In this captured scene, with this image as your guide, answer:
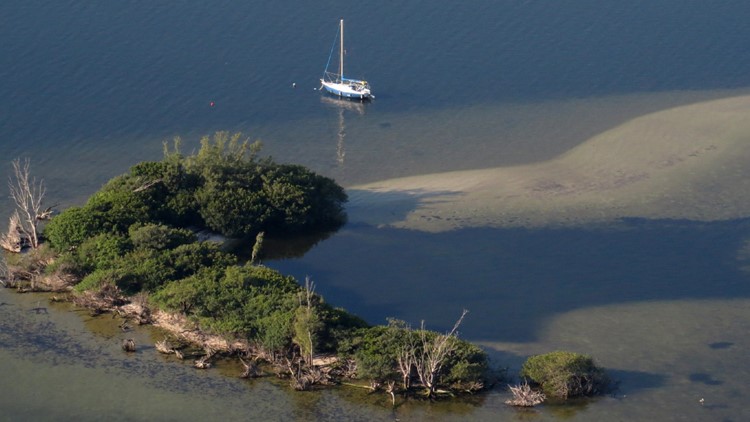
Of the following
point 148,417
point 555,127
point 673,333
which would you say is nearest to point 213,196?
point 148,417

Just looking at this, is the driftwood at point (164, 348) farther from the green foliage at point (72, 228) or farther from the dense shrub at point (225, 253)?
the green foliage at point (72, 228)

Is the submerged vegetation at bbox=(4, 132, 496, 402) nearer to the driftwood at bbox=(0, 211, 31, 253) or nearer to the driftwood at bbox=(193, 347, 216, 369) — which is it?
the driftwood at bbox=(193, 347, 216, 369)

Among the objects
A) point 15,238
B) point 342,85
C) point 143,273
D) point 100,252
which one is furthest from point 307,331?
point 342,85

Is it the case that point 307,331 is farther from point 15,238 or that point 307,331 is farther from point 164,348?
point 15,238

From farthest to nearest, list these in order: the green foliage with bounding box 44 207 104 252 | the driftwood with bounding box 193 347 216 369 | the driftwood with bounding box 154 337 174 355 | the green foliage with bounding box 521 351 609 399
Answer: the green foliage with bounding box 44 207 104 252, the driftwood with bounding box 154 337 174 355, the driftwood with bounding box 193 347 216 369, the green foliage with bounding box 521 351 609 399

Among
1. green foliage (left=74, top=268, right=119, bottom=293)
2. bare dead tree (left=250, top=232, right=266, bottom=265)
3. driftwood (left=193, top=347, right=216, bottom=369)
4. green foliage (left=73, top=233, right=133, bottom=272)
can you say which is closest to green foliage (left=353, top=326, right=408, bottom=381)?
driftwood (left=193, top=347, right=216, bottom=369)

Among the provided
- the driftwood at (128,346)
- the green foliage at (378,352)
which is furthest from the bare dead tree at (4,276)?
the green foliage at (378,352)

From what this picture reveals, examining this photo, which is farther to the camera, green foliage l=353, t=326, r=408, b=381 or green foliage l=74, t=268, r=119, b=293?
green foliage l=74, t=268, r=119, b=293
